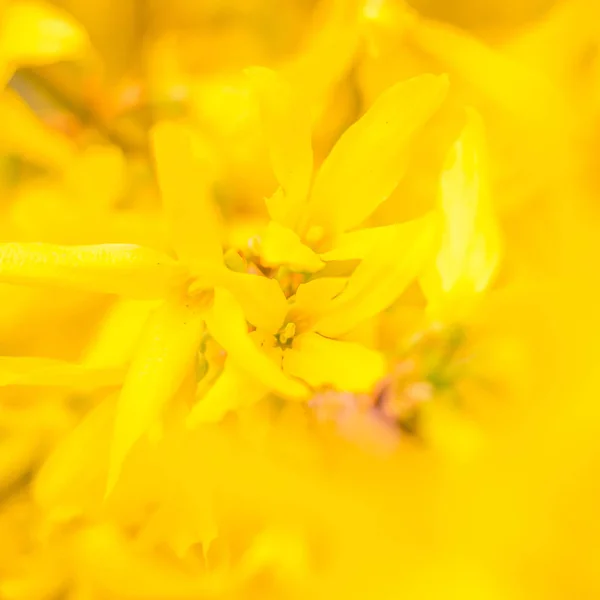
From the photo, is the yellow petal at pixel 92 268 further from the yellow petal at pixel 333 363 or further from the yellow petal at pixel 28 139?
the yellow petal at pixel 28 139

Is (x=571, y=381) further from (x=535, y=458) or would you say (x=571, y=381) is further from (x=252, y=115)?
(x=252, y=115)

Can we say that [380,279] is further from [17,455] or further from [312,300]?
[17,455]

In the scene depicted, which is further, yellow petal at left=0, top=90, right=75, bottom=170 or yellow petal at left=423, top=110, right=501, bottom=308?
yellow petal at left=0, top=90, right=75, bottom=170

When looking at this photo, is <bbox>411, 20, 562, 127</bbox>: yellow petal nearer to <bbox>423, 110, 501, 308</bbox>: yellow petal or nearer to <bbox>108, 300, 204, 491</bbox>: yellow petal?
<bbox>423, 110, 501, 308</bbox>: yellow petal

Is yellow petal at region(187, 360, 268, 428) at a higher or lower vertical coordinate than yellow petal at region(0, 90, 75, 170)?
higher

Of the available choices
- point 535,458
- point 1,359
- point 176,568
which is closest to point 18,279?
point 1,359

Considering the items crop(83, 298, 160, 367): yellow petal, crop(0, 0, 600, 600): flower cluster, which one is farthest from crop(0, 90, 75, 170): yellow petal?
crop(83, 298, 160, 367): yellow petal

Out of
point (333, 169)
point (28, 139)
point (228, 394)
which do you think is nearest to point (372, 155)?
point (333, 169)

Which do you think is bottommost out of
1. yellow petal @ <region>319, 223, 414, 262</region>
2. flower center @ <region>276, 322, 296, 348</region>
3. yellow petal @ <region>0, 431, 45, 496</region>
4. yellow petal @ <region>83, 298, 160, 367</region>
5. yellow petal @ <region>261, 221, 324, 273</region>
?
yellow petal @ <region>0, 431, 45, 496</region>
